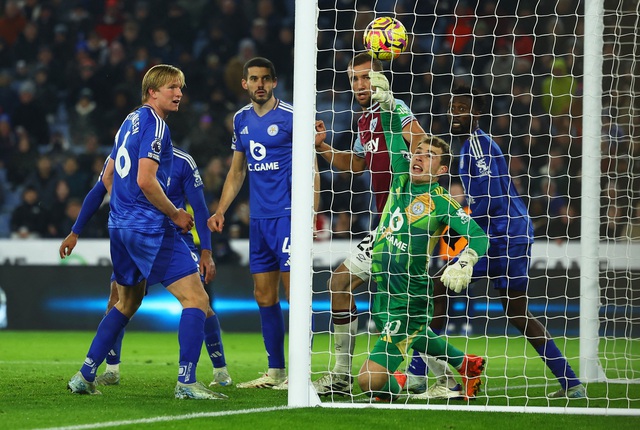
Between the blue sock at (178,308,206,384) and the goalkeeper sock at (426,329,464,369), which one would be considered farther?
the goalkeeper sock at (426,329,464,369)

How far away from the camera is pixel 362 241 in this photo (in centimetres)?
631

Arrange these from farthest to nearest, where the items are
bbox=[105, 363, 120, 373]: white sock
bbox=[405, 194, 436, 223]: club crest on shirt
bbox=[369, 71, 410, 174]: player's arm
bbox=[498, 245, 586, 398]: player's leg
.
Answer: bbox=[105, 363, 120, 373]: white sock, bbox=[498, 245, 586, 398]: player's leg, bbox=[369, 71, 410, 174]: player's arm, bbox=[405, 194, 436, 223]: club crest on shirt

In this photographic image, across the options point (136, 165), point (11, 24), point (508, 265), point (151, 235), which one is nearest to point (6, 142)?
point (11, 24)

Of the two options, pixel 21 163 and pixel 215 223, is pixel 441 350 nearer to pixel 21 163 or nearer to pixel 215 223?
pixel 215 223

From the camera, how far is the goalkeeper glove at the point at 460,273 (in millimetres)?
5199

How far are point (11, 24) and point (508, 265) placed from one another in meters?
12.0

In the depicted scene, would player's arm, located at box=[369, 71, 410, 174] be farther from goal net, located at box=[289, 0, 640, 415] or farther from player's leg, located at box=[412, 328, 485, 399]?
player's leg, located at box=[412, 328, 485, 399]

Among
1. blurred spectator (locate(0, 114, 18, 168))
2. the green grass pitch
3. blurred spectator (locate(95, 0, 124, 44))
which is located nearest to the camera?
the green grass pitch

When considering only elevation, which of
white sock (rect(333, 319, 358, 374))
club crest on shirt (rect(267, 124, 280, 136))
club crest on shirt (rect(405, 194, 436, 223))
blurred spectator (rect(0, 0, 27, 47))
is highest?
blurred spectator (rect(0, 0, 27, 47))

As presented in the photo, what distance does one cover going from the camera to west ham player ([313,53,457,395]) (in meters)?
6.06

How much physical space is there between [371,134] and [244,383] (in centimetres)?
184

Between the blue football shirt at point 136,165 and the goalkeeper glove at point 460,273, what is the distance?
1629 mm

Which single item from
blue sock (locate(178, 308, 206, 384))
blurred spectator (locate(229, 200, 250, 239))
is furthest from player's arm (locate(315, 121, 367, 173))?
blurred spectator (locate(229, 200, 250, 239))

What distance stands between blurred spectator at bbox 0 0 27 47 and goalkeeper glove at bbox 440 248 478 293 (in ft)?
40.2
